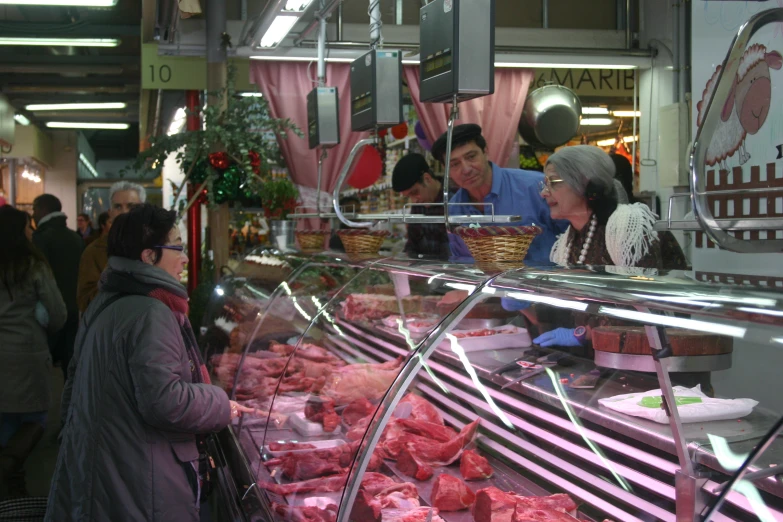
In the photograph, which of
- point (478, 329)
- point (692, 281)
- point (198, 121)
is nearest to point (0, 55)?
point (198, 121)

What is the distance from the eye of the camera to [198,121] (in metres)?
7.66

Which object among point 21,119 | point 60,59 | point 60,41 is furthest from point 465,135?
point 21,119

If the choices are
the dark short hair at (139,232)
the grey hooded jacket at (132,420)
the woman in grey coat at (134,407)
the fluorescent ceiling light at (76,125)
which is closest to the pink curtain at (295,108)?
the dark short hair at (139,232)

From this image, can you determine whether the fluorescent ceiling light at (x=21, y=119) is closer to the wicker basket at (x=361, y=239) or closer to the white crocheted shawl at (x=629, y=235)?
the wicker basket at (x=361, y=239)

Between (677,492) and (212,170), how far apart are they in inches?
218

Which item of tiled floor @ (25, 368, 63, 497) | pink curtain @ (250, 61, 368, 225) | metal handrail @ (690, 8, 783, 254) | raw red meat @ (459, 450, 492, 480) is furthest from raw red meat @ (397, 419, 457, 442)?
pink curtain @ (250, 61, 368, 225)

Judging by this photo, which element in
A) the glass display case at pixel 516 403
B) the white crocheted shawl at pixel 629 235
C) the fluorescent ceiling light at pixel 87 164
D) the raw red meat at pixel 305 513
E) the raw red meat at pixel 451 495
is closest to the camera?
the glass display case at pixel 516 403

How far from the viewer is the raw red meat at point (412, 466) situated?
234 centimetres

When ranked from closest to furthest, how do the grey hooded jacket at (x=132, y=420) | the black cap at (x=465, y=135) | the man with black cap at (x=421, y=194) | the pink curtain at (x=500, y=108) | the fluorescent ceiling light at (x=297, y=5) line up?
1. the grey hooded jacket at (x=132, y=420)
2. the black cap at (x=465, y=135)
3. the fluorescent ceiling light at (x=297, y=5)
4. the man with black cap at (x=421, y=194)
5. the pink curtain at (x=500, y=108)

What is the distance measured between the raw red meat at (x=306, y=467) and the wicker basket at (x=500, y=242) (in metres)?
0.84

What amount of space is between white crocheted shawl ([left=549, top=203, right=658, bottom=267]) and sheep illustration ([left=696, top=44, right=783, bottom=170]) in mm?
1284

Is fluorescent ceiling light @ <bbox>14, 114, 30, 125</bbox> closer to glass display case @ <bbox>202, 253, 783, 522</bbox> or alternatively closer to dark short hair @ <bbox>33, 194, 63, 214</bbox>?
dark short hair @ <bbox>33, 194, 63, 214</bbox>

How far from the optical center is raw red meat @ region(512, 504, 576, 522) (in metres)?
1.86

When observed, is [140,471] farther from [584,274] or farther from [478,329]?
[584,274]
